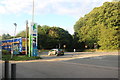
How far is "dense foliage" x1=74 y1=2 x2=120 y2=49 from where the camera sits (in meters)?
47.0

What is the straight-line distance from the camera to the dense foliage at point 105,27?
1852 inches

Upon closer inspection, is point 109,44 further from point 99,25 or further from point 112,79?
point 112,79

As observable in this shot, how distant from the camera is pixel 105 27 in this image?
50094 millimetres

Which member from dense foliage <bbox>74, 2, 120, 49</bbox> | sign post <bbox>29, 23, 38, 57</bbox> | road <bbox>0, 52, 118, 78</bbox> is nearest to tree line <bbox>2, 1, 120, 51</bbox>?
dense foliage <bbox>74, 2, 120, 49</bbox>

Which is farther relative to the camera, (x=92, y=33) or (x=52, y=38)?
(x=52, y=38)

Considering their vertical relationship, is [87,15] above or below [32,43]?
above

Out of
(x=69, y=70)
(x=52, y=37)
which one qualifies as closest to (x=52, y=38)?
(x=52, y=37)

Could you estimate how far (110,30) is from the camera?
47.6 meters

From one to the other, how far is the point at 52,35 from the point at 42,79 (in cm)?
5395

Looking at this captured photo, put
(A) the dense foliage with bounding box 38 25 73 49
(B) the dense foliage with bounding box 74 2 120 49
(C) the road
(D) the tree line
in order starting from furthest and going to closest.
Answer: (A) the dense foliage with bounding box 38 25 73 49 < (D) the tree line < (B) the dense foliage with bounding box 74 2 120 49 < (C) the road

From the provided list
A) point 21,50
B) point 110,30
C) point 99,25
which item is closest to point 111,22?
point 110,30

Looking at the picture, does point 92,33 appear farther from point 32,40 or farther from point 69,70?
point 69,70

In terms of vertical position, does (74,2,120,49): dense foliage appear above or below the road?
above

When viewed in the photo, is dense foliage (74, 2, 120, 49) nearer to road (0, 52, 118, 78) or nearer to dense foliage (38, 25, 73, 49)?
dense foliage (38, 25, 73, 49)
